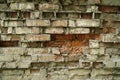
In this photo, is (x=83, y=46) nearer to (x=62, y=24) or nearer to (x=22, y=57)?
(x=62, y=24)

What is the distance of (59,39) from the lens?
2.11m

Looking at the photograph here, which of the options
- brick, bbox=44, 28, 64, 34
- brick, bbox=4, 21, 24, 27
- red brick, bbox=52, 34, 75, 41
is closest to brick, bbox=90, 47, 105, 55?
red brick, bbox=52, 34, 75, 41

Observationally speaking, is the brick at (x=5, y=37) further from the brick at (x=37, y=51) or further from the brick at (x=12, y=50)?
the brick at (x=37, y=51)

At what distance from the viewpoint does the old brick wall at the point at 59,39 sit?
2.03 metres

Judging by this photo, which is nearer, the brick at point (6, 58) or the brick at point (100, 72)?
the brick at point (6, 58)

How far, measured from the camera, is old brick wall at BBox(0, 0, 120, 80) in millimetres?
2025

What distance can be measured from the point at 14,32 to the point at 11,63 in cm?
30

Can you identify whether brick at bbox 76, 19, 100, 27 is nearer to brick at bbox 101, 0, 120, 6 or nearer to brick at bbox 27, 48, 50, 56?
brick at bbox 101, 0, 120, 6

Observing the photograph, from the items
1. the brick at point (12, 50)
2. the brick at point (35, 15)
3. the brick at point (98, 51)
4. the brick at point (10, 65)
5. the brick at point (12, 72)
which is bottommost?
the brick at point (12, 72)

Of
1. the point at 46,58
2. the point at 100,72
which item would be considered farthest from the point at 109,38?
the point at 46,58

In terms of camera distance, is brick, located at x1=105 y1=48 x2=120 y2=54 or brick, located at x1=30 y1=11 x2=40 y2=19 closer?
brick, located at x1=30 y1=11 x2=40 y2=19

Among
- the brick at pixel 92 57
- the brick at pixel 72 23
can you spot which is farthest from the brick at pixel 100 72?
the brick at pixel 72 23

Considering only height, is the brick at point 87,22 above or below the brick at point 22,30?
above

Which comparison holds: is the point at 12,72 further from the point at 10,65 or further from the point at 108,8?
the point at 108,8
